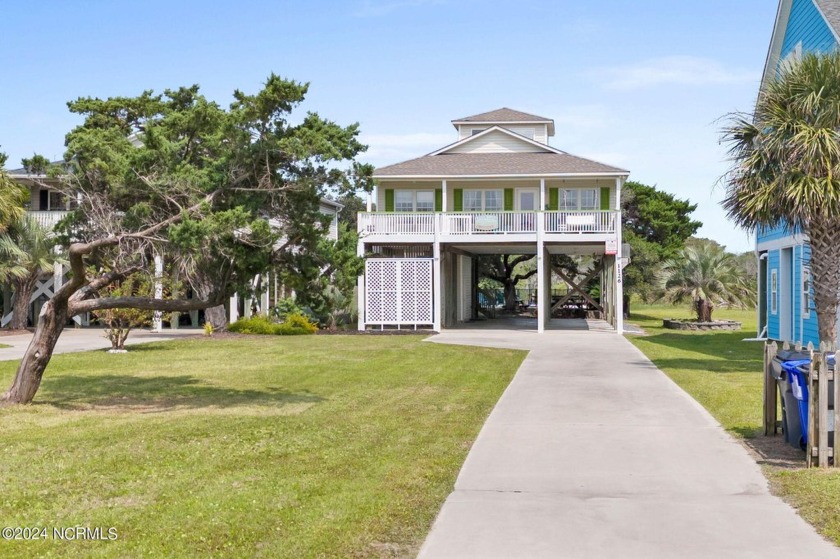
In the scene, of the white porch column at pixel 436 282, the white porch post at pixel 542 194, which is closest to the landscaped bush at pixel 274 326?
the white porch column at pixel 436 282

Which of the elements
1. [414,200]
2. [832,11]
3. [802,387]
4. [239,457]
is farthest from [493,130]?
[239,457]

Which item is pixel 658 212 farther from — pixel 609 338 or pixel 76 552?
pixel 76 552

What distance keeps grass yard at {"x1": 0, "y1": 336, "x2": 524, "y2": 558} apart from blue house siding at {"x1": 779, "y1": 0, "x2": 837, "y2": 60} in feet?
39.6

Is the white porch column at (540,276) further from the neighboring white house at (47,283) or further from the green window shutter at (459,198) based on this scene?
the neighboring white house at (47,283)

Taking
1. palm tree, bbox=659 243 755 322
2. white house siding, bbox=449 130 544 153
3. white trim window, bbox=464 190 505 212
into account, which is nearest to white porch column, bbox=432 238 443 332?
white trim window, bbox=464 190 505 212

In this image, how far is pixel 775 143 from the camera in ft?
50.3

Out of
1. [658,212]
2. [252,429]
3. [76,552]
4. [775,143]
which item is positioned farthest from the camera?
[658,212]

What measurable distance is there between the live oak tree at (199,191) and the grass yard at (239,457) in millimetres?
1781

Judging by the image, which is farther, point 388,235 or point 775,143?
point 388,235

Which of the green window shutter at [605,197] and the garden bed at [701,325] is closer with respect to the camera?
the garden bed at [701,325]

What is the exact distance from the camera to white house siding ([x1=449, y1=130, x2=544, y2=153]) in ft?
123

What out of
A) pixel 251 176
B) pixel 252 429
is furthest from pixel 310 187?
pixel 252 429

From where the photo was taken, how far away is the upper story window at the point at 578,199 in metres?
35.7

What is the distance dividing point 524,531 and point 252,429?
487 centimetres
